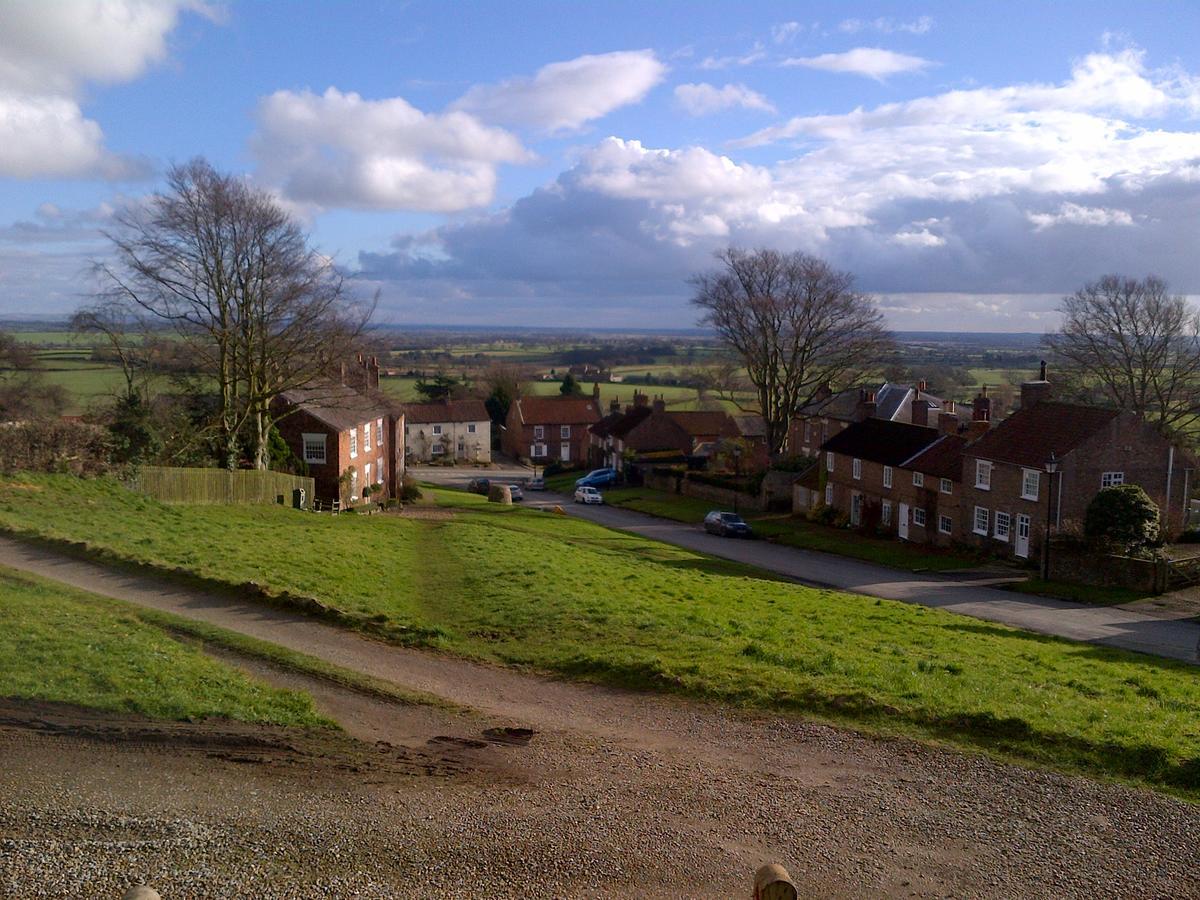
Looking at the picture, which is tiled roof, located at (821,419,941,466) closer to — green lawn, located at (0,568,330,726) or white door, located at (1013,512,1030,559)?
white door, located at (1013,512,1030,559)

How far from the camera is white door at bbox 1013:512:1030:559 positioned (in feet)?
130

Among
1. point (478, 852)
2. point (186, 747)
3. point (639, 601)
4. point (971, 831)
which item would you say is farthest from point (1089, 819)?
point (639, 601)

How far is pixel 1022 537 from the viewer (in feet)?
131

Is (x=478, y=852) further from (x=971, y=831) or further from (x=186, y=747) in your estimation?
(x=971, y=831)

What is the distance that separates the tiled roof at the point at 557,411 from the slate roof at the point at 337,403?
4993 cm

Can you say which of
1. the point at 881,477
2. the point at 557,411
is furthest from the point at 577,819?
the point at 557,411

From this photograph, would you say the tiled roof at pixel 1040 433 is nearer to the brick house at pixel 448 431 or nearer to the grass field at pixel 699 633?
the grass field at pixel 699 633

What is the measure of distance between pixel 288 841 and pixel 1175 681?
16300 mm

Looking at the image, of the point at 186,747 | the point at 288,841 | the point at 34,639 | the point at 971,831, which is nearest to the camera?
the point at 288,841

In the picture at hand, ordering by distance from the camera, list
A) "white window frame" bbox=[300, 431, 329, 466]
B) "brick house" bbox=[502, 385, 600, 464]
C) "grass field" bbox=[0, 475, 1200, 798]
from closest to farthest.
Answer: "grass field" bbox=[0, 475, 1200, 798], "white window frame" bbox=[300, 431, 329, 466], "brick house" bbox=[502, 385, 600, 464]

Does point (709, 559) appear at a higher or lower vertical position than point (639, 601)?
lower

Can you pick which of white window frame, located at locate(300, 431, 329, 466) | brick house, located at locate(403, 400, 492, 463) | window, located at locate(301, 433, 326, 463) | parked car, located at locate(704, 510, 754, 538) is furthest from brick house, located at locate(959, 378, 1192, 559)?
brick house, located at locate(403, 400, 492, 463)

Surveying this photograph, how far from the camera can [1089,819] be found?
1060 cm

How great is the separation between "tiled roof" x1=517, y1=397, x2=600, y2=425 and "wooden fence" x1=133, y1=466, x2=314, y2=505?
6024 cm
